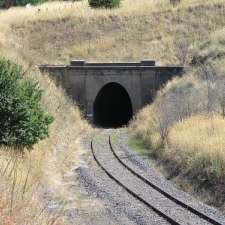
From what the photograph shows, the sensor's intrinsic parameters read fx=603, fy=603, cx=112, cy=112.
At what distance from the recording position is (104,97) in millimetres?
43469

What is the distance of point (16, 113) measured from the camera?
17.8 metres

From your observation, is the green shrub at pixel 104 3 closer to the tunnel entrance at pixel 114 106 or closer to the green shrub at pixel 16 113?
the tunnel entrance at pixel 114 106

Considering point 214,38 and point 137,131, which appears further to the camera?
point 214,38

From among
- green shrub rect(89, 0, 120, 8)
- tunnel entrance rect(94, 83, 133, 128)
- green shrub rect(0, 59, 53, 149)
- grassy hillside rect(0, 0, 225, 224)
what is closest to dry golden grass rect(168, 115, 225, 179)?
grassy hillside rect(0, 0, 225, 224)

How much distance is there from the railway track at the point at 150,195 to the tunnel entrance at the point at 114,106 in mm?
19170

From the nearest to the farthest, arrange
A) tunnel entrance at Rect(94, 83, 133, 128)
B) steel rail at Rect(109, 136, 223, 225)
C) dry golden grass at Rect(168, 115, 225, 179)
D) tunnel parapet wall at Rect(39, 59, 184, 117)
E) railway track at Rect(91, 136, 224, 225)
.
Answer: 1. steel rail at Rect(109, 136, 223, 225)
2. railway track at Rect(91, 136, 224, 225)
3. dry golden grass at Rect(168, 115, 225, 179)
4. tunnel parapet wall at Rect(39, 59, 184, 117)
5. tunnel entrance at Rect(94, 83, 133, 128)

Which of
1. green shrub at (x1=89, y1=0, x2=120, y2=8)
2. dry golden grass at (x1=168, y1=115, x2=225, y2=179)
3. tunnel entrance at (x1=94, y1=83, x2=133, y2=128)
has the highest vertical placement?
green shrub at (x1=89, y1=0, x2=120, y2=8)

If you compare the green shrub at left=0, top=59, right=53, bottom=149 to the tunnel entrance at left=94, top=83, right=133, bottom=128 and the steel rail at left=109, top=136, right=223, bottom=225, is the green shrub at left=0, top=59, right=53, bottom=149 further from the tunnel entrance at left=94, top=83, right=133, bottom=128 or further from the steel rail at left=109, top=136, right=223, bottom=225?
the tunnel entrance at left=94, top=83, right=133, bottom=128

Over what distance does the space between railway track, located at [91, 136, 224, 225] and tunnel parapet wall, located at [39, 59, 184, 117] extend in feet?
48.2

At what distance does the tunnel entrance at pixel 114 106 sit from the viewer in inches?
1678

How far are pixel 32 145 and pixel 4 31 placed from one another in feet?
95.4

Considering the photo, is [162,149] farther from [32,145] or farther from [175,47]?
[175,47]

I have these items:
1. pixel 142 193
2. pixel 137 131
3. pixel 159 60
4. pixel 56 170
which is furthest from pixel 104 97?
pixel 142 193

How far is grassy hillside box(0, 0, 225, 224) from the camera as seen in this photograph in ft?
111
